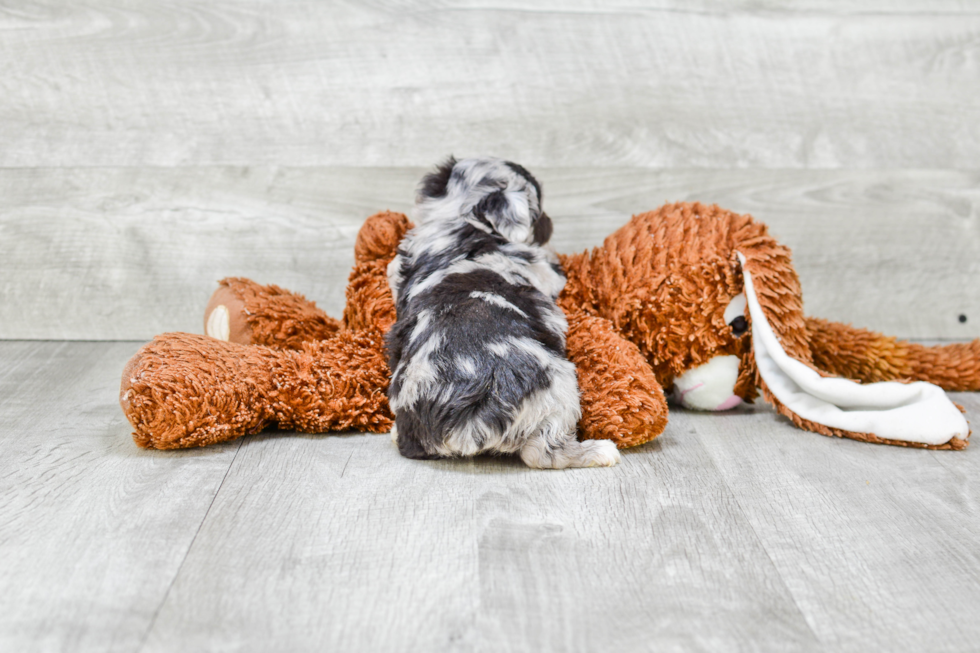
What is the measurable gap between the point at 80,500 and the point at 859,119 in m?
1.83

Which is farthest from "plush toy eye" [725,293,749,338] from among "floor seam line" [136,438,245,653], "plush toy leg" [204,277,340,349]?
"floor seam line" [136,438,245,653]

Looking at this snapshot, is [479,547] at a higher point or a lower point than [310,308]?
lower

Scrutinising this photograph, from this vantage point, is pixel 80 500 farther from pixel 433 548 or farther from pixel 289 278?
pixel 289 278

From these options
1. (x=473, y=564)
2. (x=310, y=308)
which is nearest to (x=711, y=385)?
(x=473, y=564)

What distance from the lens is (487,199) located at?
138 centimetres

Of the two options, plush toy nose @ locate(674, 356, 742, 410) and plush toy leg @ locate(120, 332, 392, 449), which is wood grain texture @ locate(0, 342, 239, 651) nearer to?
plush toy leg @ locate(120, 332, 392, 449)

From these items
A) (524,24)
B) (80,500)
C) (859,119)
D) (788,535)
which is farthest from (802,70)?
(80,500)

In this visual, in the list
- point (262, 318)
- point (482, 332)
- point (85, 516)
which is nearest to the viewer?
point (85, 516)

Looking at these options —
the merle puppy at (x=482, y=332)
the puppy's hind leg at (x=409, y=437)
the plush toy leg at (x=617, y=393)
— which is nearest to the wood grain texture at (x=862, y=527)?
the plush toy leg at (x=617, y=393)

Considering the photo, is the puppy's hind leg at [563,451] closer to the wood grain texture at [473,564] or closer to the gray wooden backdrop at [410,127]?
the wood grain texture at [473,564]

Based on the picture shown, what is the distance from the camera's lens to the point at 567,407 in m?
1.24

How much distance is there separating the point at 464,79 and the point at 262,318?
751 mm

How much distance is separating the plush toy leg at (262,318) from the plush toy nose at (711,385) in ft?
2.27

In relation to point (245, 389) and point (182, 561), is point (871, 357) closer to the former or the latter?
point (245, 389)
